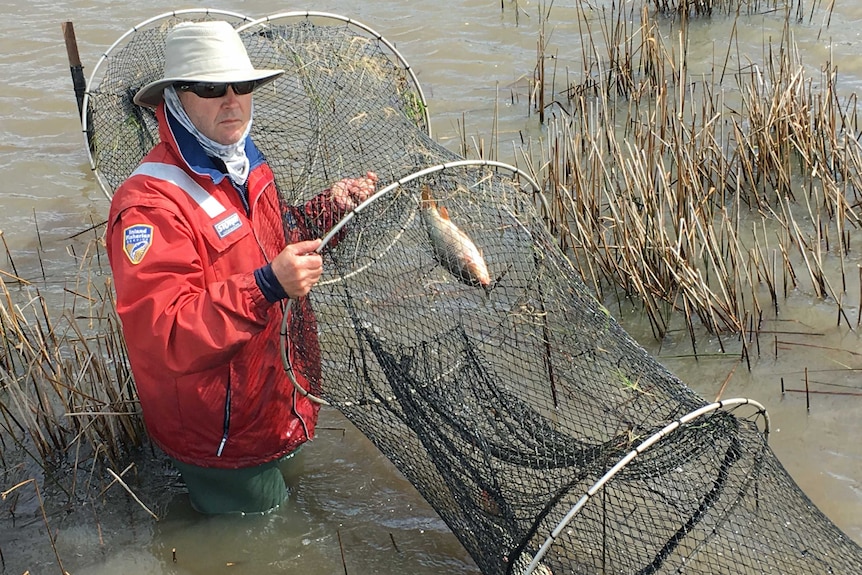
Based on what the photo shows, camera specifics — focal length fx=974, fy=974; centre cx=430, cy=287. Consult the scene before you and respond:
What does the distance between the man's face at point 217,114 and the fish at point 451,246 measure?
68 centimetres

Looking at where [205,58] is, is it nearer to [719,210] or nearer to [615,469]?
[615,469]

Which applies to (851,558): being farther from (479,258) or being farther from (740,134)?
(740,134)

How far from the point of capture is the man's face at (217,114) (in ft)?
10.6

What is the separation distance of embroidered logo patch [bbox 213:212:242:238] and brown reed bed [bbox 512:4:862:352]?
188 cm

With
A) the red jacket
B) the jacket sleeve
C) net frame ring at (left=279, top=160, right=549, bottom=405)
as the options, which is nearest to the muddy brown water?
the red jacket

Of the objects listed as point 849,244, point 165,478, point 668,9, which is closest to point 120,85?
point 165,478

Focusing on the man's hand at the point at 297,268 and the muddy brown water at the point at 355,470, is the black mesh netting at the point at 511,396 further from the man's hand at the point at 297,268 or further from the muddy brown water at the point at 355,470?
the muddy brown water at the point at 355,470

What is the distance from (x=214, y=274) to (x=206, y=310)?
12.5 inches

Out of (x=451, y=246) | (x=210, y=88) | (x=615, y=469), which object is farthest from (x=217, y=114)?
(x=615, y=469)

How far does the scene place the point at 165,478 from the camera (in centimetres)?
409

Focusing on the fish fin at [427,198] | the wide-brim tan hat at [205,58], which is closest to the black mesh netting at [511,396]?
the fish fin at [427,198]

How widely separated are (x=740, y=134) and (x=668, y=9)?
10.3 ft

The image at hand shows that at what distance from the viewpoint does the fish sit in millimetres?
3322

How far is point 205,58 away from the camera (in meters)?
3.16
